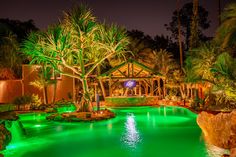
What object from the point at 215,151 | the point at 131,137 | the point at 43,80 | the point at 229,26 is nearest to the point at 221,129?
the point at 215,151

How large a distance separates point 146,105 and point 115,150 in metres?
16.6

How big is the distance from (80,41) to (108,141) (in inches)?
296

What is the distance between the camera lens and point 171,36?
138 ft

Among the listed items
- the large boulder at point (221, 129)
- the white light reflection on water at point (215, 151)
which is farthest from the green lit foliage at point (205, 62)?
the white light reflection on water at point (215, 151)

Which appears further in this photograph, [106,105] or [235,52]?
[106,105]

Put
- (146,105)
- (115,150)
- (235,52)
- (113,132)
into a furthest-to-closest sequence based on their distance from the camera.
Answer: (146,105), (235,52), (113,132), (115,150)

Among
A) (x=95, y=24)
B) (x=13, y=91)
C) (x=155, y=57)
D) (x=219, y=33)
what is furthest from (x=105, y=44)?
(x=155, y=57)

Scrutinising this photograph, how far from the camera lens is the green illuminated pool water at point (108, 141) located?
871 cm

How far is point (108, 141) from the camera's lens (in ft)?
34.1

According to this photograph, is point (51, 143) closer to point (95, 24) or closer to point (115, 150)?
point (115, 150)

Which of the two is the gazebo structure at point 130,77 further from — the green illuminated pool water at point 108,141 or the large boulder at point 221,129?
the large boulder at point 221,129

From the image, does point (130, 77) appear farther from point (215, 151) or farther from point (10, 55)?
point (215, 151)

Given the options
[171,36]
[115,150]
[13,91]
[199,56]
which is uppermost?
[171,36]

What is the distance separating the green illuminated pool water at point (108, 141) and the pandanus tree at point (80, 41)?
3.88 metres
